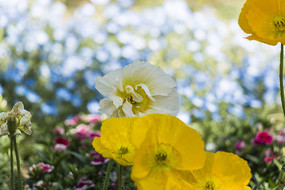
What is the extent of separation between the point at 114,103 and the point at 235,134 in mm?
1872

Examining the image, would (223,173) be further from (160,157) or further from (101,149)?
(101,149)

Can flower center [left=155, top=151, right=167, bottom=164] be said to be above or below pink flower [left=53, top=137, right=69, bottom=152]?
below

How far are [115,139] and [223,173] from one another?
0.93 ft

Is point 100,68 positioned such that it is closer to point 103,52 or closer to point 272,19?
point 103,52

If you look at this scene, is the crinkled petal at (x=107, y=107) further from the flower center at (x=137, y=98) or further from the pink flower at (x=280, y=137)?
the pink flower at (x=280, y=137)

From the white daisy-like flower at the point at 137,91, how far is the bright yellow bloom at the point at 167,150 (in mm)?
157

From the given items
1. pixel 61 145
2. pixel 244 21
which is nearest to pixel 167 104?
pixel 244 21

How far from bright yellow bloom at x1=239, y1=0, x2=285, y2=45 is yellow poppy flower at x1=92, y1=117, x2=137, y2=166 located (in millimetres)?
432

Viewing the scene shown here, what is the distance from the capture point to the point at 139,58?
376 centimetres

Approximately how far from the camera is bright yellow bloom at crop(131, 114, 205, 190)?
0.83 metres

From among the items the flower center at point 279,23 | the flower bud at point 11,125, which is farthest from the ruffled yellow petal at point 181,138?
the flower center at point 279,23

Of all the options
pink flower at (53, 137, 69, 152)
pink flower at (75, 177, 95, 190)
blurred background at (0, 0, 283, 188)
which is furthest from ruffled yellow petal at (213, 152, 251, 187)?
blurred background at (0, 0, 283, 188)

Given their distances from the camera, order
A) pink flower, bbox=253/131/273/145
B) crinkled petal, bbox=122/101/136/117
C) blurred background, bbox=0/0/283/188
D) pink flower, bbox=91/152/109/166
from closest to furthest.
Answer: crinkled petal, bbox=122/101/136/117 < pink flower, bbox=91/152/109/166 < pink flower, bbox=253/131/273/145 < blurred background, bbox=0/0/283/188

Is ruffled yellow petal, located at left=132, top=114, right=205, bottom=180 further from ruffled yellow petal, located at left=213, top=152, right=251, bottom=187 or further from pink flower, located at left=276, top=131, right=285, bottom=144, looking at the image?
pink flower, located at left=276, top=131, right=285, bottom=144
